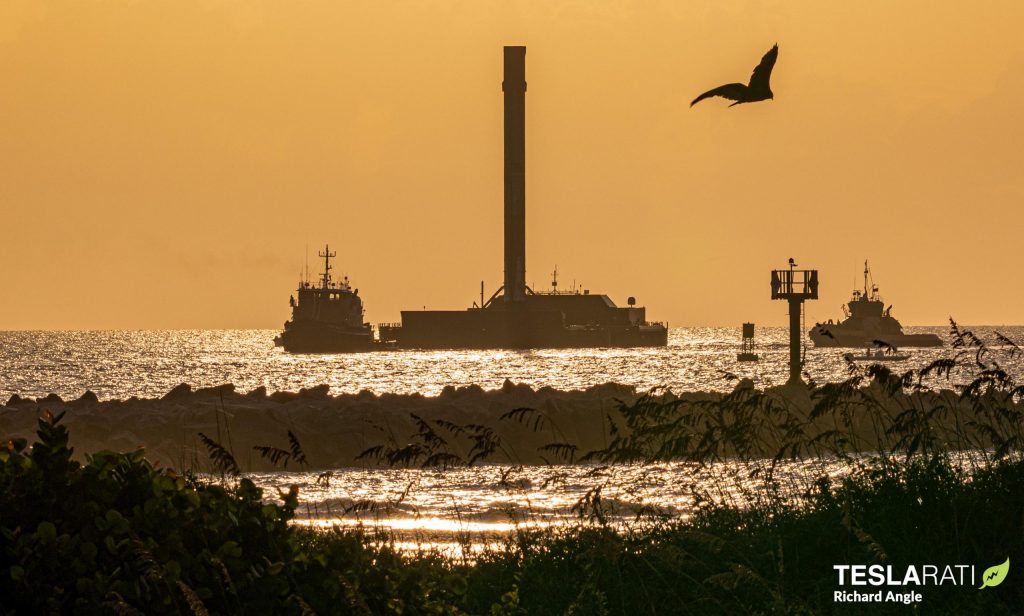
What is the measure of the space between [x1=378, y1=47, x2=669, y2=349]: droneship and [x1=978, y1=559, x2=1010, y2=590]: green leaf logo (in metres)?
101

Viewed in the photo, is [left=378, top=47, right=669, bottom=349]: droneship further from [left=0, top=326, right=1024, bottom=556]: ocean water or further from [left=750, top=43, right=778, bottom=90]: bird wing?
[left=750, top=43, right=778, bottom=90]: bird wing

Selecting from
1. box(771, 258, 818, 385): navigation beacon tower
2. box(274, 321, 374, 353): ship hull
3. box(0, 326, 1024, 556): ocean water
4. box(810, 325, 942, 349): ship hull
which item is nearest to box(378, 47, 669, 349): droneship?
box(0, 326, 1024, 556): ocean water

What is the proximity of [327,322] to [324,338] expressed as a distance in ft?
6.18

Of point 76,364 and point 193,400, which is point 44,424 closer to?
point 193,400

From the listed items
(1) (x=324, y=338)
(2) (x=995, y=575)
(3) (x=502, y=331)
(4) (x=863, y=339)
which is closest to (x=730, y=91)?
(2) (x=995, y=575)

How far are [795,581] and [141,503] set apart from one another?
13.1 feet

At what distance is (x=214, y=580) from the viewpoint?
486 cm

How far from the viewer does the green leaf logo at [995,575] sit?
7.05 meters

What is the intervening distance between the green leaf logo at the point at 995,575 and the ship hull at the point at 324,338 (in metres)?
130

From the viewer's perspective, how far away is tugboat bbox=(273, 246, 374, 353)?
5330 inches

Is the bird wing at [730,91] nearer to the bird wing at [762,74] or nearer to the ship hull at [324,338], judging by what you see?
the bird wing at [762,74]

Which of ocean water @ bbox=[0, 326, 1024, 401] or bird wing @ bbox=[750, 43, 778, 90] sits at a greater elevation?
bird wing @ bbox=[750, 43, 778, 90]

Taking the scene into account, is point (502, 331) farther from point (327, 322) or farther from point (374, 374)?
point (374, 374)

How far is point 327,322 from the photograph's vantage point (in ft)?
445
